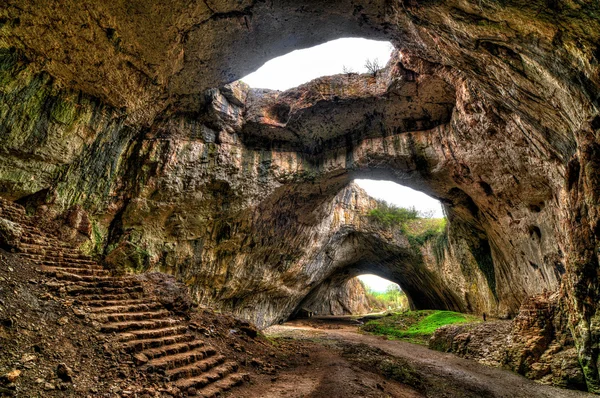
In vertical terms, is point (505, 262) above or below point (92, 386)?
above

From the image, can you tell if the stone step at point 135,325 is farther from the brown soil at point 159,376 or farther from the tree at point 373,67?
the tree at point 373,67

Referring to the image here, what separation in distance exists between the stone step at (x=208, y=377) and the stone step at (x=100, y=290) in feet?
9.17

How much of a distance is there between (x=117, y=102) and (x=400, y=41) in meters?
9.98

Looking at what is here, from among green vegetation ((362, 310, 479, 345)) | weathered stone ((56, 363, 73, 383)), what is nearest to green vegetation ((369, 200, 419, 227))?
green vegetation ((362, 310, 479, 345))

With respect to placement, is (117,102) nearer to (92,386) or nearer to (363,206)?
(92,386)

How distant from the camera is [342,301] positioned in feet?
125

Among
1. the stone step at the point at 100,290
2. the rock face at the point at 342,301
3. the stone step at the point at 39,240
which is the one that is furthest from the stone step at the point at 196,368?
the rock face at the point at 342,301

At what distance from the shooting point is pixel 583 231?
5473 millimetres

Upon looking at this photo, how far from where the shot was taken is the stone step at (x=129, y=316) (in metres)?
4.94

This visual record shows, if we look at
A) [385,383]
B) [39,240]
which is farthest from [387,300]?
[39,240]

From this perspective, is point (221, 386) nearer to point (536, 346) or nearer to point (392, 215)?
point (536, 346)

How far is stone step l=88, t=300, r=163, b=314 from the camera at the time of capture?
5215 mm

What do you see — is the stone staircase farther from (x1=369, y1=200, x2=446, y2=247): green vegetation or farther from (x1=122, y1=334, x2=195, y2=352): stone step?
(x1=369, y1=200, x2=446, y2=247): green vegetation

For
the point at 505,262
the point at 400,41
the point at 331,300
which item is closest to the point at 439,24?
the point at 400,41
